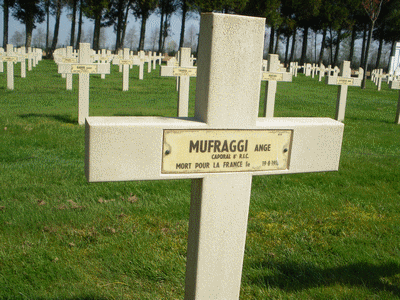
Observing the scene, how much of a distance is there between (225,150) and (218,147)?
0.04 meters

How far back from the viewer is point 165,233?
3582mm

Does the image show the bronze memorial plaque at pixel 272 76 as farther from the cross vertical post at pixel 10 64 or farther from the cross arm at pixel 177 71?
the cross vertical post at pixel 10 64

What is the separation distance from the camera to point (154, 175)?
1.90 metres

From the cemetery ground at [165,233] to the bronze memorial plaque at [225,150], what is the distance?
1.09 meters

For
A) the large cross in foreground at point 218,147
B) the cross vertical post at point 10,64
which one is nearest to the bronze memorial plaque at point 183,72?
the cross vertical post at point 10,64

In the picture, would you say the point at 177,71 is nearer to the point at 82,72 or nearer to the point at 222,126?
the point at 82,72

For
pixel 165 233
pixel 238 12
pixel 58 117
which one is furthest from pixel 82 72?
pixel 238 12

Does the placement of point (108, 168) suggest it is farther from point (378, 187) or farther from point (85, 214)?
point (378, 187)

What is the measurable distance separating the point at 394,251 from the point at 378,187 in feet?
6.15

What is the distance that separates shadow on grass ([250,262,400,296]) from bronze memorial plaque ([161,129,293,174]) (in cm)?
110

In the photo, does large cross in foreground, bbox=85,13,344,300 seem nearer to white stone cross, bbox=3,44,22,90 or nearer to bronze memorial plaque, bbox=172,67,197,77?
bronze memorial plaque, bbox=172,67,197,77

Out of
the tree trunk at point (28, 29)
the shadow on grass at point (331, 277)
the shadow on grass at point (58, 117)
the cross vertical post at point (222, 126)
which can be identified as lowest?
the shadow on grass at point (331, 277)

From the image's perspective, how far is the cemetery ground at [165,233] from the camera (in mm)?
2859

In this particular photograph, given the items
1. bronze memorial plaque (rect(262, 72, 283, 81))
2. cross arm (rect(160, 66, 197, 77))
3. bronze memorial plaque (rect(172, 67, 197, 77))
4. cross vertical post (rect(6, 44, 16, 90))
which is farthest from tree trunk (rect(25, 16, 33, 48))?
bronze memorial plaque (rect(262, 72, 283, 81))
